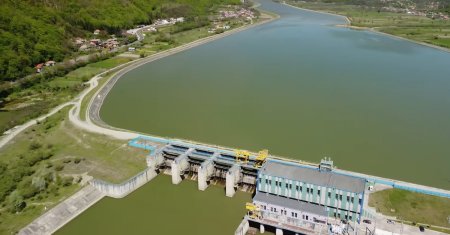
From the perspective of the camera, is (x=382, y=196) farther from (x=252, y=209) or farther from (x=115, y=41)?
(x=115, y=41)

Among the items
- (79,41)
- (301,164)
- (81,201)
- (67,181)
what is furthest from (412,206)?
(79,41)

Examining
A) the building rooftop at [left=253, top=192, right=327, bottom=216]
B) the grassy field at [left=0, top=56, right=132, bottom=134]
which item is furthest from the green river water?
the grassy field at [left=0, top=56, right=132, bottom=134]

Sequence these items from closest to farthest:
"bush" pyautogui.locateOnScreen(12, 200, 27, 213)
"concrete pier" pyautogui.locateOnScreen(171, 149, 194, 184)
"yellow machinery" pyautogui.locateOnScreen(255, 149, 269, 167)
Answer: "bush" pyautogui.locateOnScreen(12, 200, 27, 213) < "yellow machinery" pyautogui.locateOnScreen(255, 149, 269, 167) < "concrete pier" pyautogui.locateOnScreen(171, 149, 194, 184)

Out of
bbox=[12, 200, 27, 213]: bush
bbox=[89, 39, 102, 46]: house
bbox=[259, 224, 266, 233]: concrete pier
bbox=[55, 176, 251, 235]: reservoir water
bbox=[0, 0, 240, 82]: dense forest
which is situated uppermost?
bbox=[0, 0, 240, 82]: dense forest

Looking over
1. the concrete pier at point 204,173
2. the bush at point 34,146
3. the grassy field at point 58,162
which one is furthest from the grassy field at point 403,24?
the bush at point 34,146

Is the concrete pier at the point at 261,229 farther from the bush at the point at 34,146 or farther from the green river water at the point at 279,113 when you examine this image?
the bush at the point at 34,146

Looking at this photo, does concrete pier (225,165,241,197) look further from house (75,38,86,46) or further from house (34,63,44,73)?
house (75,38,86,46)

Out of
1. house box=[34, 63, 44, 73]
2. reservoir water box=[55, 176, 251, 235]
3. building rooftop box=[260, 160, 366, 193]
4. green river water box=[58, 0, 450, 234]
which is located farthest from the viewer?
house box=[34, 63, 44, 73]
